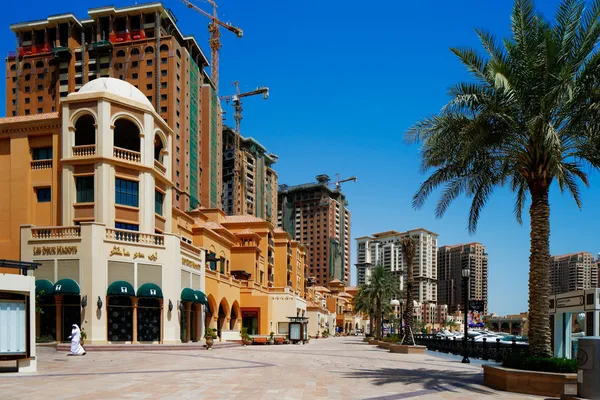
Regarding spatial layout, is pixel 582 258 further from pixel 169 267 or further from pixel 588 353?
pixel 588 353

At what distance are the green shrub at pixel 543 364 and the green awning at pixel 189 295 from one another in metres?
26.3

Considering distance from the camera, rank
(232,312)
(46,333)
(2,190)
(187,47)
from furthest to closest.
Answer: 1. (187,47)
2. (232,312)
3. (2,190)
4. (46,333)

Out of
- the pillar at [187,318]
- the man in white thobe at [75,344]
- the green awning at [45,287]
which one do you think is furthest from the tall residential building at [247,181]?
the man in white thobe at [75,344]

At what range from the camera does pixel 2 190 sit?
1532 inches

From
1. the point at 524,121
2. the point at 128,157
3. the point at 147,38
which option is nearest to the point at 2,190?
the point at 128,157

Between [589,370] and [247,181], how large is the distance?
5962 inches

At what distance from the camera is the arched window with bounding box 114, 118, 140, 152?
39.4 m

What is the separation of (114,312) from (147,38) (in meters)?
80.4

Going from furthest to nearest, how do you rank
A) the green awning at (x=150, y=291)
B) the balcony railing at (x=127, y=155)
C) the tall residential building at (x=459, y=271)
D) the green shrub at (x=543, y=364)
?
the tall residential building at (x=459, y=271) → the balcony railing at (x=127, y=155) → the green awning at (x=150, y=291) → the green shrub at (x=543, y=364)

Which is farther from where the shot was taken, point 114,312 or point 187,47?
point 187,47

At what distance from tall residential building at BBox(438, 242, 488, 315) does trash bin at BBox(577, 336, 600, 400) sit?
16340 cm

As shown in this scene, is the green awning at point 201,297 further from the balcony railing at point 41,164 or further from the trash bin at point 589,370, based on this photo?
the trash bin at point 589,370

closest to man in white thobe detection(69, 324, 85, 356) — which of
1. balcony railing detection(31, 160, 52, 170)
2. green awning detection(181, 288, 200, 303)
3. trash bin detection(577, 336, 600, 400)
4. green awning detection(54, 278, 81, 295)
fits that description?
green awning detection(54, 278, 81, 295)

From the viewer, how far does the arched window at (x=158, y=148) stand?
41.6 m
